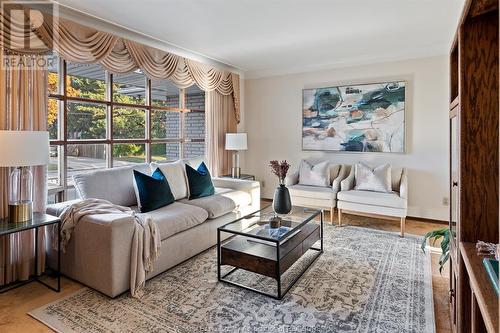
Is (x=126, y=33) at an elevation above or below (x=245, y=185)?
above

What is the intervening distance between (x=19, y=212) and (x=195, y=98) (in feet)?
10.2

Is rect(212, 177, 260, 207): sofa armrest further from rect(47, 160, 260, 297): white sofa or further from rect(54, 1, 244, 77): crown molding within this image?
rect(54, 1, 244, 77): crown molding

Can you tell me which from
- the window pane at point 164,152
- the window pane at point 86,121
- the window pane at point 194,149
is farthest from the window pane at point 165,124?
the window pane at point 86,121

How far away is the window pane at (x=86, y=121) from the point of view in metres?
3.28

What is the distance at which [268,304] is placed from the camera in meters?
2.24

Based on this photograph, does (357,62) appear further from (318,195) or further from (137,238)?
(137,238)

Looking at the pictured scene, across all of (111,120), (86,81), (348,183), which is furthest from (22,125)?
(348,183)

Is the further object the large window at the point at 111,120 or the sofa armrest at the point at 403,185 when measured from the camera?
the sofa armrest at the point at 403,185

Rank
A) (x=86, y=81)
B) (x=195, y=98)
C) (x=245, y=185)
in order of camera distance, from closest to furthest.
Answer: (x=86, y=81), (x=245, y=185), (x=195, y=98)

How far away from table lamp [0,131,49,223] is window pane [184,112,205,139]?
8.27 feet

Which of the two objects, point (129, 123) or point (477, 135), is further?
point (129, 123)

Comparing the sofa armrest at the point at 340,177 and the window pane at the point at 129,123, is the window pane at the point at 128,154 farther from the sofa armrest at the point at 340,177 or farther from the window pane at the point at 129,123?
the sofa armrest at the point at 340,177

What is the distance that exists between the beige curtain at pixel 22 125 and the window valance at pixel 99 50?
0.18 meters

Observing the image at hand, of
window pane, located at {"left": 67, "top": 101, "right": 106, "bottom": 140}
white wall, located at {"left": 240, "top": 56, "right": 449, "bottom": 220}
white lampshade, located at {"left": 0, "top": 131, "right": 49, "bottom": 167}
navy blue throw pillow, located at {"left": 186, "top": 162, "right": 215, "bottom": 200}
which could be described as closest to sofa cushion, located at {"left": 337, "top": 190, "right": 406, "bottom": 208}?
white wall, located at {"left": 240, "top": 56, "right": 449, "bottom": 220}
